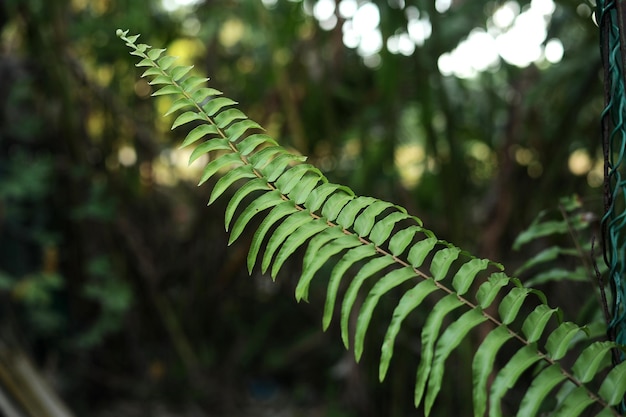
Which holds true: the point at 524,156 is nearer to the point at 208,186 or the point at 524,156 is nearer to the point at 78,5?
the point at 208,186

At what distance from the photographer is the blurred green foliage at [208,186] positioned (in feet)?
6.15

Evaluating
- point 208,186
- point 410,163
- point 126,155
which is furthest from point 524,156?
point 126,155

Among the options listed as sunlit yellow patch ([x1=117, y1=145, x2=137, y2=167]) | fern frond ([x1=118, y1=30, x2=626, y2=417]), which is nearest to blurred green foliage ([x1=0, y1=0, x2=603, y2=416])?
sunlit yellow patch ([x1=117, y1=145, x2=137, y2=167])

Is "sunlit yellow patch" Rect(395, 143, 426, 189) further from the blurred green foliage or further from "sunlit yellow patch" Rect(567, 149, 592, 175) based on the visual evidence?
"sunlit yellow patch" Rect(567, 149, 592, 175)

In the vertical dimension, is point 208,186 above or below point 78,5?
below

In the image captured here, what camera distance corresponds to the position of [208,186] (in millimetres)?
2357

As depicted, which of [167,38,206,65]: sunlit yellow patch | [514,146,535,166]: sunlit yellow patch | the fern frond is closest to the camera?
the fern frond

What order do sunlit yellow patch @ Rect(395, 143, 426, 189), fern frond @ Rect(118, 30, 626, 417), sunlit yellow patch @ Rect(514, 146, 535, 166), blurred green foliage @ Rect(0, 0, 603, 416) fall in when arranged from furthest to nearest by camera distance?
1. sunlit yellow patch @ Rect(395, 143, 426, 189)
2. sunlit yellow patch @ Rect(514, 146, 535, 166)
3. blurred green foliage @ Rect(0, 0, 603, 416)
4. fern frond @ Rect(118, 30, 626, 417)

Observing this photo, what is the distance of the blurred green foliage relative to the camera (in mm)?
1873

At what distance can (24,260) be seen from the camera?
6.91ft

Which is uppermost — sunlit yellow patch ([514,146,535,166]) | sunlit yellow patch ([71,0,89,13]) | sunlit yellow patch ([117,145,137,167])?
sunlit yellow patch ([514,146,535,166])

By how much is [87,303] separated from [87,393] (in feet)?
1.00

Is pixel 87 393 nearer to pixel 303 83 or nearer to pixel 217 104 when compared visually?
pixel 303 83

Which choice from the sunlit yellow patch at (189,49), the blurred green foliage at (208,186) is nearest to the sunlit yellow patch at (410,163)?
the blurred green foliage at (208,186)
